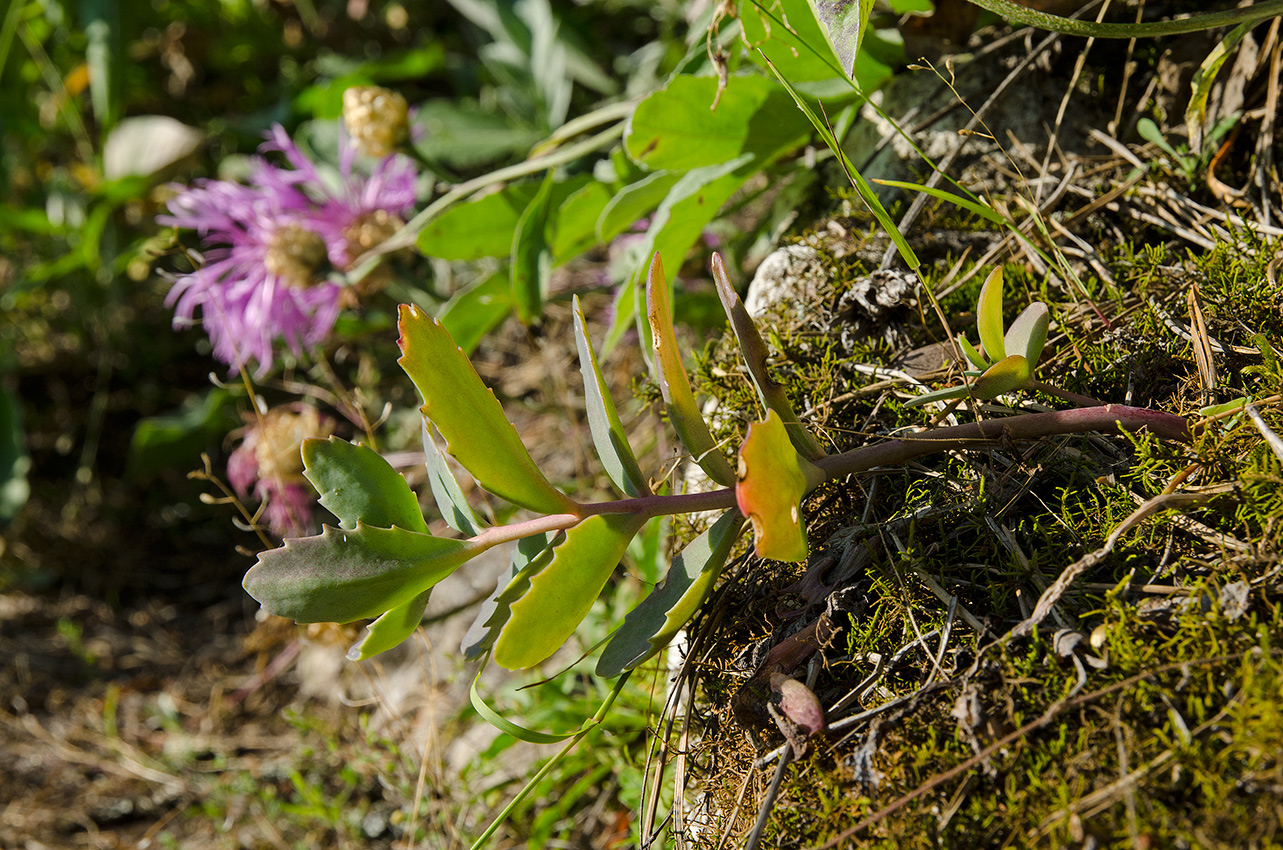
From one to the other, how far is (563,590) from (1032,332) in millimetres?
503

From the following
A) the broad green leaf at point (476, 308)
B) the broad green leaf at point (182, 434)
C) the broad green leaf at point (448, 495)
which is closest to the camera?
the broad green leaf at point (448, 495)

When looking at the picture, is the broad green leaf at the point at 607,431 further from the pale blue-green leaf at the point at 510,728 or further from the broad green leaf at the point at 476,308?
the broad green leaf at the point at 476,308

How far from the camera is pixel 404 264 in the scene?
6.19 feet

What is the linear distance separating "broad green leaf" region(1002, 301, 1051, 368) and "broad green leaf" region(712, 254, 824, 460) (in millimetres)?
214

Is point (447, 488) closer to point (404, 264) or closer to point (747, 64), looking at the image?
point (747, 64)

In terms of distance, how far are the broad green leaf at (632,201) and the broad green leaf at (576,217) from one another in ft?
0.36

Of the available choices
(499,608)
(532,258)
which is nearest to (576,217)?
(532,258)

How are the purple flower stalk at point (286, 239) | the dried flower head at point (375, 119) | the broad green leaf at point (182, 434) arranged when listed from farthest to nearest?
the broad green leaf at point (182, 434)
the purple flower stalk at point (286, 239)
the dried flower head at point (375, 119)

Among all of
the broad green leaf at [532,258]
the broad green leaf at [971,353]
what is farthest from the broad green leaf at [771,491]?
the broad green leaf at [532,258]

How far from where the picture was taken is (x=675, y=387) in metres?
0.85

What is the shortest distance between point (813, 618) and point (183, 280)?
5.06 feet

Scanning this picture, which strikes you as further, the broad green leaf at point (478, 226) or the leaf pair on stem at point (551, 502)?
A: the broad green leaf at point (478, 226)

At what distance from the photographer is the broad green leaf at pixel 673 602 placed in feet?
2.69

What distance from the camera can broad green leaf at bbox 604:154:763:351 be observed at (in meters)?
1.24
